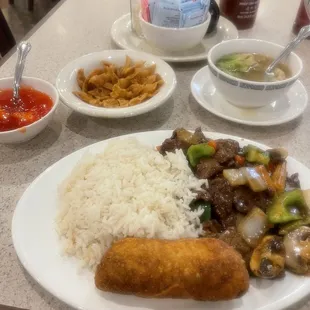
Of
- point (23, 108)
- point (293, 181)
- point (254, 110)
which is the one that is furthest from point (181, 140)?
point (23, 108)

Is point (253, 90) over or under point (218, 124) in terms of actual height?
over

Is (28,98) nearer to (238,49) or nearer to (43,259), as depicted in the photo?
(43,259)

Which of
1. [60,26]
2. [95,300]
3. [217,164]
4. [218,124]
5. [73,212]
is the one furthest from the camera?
[60,26]

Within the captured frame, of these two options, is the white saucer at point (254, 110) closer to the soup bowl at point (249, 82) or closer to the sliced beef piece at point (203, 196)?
the soup bowl at point (249, 82)

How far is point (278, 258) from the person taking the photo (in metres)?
0.86

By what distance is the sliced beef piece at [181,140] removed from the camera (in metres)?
1.16

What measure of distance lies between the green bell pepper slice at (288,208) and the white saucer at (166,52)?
0.95m

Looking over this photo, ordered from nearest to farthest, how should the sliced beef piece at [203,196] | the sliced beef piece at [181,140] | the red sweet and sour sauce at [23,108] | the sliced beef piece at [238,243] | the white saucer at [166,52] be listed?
the sliced beef piece at [238,243] < the sliced beef piece at [203,196] < the sliced beef piece at [181,140] < the red sweet and sour sauce at [23,108] < the white saucer at [166,52]

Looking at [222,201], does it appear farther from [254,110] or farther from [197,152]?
[254,110]

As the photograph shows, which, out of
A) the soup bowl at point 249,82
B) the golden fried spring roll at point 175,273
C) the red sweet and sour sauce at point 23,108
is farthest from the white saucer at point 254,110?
the golden fried spring roll at point 175,273

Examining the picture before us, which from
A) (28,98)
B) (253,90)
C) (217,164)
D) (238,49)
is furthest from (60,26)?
(217,164)

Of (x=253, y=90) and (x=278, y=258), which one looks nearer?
(x=278, y=258)

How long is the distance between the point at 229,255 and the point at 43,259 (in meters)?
0.41

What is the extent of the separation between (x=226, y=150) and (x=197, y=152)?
8cm
